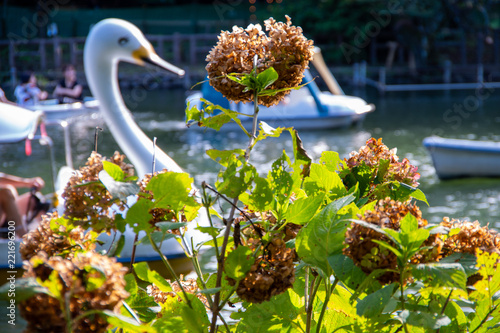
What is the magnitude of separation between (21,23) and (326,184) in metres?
24.3

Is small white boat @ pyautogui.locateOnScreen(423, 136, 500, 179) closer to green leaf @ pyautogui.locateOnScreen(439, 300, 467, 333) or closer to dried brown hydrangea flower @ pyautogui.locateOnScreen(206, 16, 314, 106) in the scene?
green leaf @ pyautogui.locateOnScreen(439, 300, 467, 333)

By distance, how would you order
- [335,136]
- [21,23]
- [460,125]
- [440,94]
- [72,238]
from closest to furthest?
1. [72,238]
2. [335,136]
3. [460,125]
4. [440,94]
5. [21,23]

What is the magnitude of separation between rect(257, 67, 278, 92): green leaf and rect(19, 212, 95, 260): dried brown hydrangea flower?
396mm

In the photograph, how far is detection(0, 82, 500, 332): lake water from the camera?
645 centimetres

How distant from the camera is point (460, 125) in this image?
11.7 metres

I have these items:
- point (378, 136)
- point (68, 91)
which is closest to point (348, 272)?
point (378, 136)

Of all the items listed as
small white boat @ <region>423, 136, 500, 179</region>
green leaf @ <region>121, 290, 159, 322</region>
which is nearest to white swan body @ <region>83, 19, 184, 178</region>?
green leaf @ <region>121, 290, 159, 322</region>

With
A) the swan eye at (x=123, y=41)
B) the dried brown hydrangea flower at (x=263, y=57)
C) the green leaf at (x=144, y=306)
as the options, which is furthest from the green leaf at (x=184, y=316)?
the swan eye at (x=123, y=41)

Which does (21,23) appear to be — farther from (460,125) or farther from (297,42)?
(297,42)

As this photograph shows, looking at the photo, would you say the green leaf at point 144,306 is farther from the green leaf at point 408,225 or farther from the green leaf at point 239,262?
the green leaf at point 408,225

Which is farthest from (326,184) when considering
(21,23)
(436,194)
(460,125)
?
(21,23)

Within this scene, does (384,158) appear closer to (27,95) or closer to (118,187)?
(118,187)

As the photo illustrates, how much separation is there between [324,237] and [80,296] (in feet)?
1.25

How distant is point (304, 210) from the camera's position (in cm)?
97
